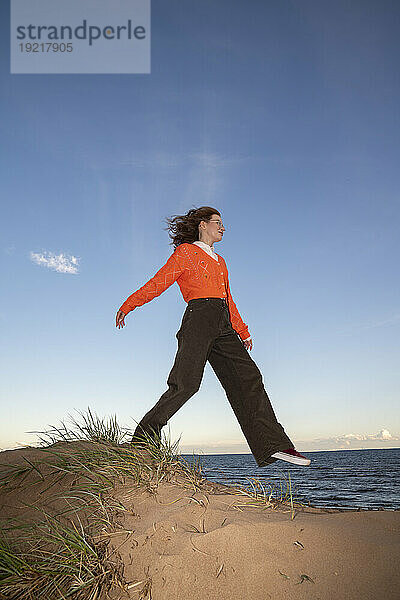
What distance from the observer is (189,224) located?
4906mm

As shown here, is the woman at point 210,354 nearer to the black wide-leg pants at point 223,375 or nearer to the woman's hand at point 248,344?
the black wide-leg pants at point 223,375

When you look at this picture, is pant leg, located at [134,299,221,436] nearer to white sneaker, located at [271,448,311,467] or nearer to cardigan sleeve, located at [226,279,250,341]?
cardigan sleeve, located at [226,279,250,341]

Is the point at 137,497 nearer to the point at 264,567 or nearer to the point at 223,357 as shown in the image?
the point at 264,567

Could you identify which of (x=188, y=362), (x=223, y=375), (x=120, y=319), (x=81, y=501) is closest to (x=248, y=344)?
(x=223, y=375)

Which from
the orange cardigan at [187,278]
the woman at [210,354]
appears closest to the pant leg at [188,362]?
the woman at [210,354]

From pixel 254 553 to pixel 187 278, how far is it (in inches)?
110

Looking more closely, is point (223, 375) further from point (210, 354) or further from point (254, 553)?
point (254, 553)

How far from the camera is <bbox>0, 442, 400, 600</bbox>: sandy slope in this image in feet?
6.15

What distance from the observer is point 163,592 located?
197cm

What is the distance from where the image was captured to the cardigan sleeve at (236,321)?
4.79 m

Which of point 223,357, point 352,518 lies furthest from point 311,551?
point 223,357

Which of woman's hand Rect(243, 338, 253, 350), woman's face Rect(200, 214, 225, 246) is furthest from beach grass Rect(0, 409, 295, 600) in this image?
woman's face Rect(200, 214, 225, 246)

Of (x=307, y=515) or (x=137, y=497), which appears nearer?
(x=307, y=515)

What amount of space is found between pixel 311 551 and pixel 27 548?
1508mm
